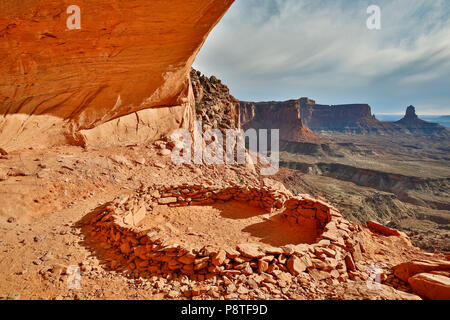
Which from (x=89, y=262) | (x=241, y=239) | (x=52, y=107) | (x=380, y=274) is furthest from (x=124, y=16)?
(x=380, y=274)

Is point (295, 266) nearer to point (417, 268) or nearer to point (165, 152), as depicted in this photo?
point (417, 268)

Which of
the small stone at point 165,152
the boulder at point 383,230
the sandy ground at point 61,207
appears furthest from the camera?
the small stone at point 165,152

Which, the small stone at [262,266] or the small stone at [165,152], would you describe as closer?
the small stone at [262,266]

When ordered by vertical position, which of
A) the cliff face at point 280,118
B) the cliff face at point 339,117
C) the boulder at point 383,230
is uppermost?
the cliff face at point 339,117

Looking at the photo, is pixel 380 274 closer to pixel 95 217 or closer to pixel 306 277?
pixel 306 277

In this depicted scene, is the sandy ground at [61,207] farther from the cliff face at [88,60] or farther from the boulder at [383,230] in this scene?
the boulder at [383,230]

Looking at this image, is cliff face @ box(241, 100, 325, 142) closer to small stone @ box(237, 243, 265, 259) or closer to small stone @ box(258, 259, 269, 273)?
small stone @ box(237, 243, 265, 259)

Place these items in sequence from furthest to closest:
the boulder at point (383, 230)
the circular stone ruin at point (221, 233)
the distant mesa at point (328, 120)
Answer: the distant mesa at point (328, 120), the boulder at point (383, 230), the circular stone ruin at point (221, 233)

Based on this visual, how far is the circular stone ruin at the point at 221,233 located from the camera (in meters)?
3.60

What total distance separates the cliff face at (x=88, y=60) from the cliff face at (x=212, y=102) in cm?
666

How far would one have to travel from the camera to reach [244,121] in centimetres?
8819

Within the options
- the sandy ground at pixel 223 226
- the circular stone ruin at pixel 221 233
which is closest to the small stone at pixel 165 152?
the circular stone ruin at pixel 221 233

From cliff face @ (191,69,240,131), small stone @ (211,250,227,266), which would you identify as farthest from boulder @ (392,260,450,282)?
cliff face @ (191,69,240,131)

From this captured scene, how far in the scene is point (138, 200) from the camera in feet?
21.3
